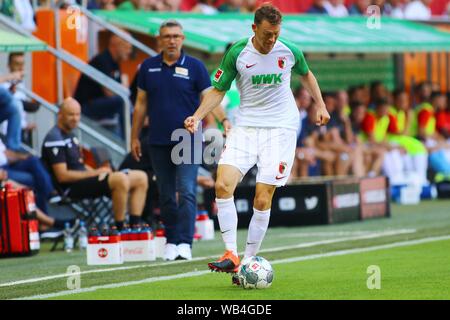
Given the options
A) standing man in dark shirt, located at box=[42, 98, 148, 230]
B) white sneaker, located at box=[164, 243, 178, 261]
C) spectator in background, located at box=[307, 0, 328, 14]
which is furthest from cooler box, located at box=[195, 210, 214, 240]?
spectator in background, located at box=[307, 0, 328, 14]

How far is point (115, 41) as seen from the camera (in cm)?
1917

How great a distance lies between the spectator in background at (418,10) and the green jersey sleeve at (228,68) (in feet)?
57.9

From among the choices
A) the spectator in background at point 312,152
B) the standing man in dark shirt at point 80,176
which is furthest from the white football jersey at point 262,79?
the spectator in background at point 312,152

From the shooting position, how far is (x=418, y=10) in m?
29.0

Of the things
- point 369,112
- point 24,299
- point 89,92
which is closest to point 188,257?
point 24,299

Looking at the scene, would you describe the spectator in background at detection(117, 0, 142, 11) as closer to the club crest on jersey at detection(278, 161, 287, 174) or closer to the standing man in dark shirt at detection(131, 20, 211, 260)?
the standing man in dark shirt at detection(131, 20, 211, 260)

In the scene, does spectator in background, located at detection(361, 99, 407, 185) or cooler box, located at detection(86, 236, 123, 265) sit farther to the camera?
spectator in background, located at detection(361, 99, 407, 185)

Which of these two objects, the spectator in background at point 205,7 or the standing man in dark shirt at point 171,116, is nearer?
the standing man in dark shirt at point 171,116

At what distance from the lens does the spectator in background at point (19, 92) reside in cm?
1684

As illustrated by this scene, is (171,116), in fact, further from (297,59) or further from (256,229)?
(256,229)

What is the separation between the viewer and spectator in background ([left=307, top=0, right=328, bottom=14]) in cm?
2622

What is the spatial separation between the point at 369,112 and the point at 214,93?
14458 millimetres

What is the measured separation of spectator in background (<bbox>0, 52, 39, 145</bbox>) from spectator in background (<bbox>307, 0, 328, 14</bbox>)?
31.5 feet

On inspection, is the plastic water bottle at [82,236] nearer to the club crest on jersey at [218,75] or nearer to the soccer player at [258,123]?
the soccer player at [258,123]
